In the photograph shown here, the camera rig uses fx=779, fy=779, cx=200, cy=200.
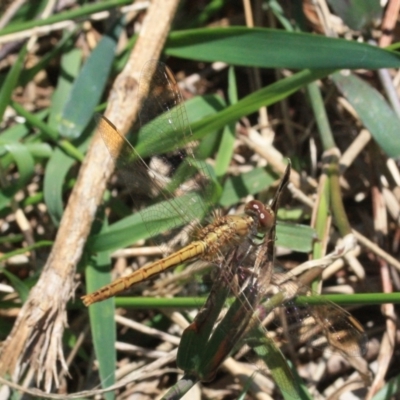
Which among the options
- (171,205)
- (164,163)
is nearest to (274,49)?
(164,163)

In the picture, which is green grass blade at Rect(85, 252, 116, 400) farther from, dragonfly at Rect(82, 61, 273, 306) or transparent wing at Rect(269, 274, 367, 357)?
transparent wing at Rect(269, 274, 367, 357)

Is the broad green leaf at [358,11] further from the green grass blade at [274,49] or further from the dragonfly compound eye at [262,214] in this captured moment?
the dragonfly compound eye at [262,214]

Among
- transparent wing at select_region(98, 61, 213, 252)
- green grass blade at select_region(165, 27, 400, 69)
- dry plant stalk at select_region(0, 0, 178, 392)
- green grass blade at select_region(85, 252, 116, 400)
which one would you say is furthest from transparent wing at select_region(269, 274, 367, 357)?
green grass blade at select_region(165, 27, 400, 69)

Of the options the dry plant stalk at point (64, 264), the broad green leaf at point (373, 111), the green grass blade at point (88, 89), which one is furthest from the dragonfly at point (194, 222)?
the broad green leaf at point (373, 111)

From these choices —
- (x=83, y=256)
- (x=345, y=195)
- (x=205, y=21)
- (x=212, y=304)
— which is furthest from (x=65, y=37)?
(x=212, y=304)

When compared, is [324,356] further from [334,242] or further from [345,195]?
[345,195]
